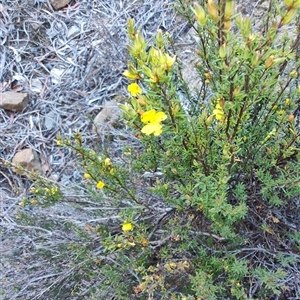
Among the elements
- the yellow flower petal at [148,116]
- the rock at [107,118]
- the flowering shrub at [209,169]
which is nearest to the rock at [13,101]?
the rock at [107,118]

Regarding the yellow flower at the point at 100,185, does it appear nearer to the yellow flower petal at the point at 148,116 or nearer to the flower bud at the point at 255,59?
the yellow flower petal at the point at 148,116

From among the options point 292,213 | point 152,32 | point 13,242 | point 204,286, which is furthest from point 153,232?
point 152,32

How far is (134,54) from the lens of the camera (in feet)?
3.58

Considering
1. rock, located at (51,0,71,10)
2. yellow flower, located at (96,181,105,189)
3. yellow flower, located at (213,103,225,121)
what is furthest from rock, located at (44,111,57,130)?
yellow flower, located at (213,103,225,121)

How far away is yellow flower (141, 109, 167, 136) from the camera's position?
1180 millimetres

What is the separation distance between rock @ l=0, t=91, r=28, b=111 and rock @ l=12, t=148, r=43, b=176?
329 mm

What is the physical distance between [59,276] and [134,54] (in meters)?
1.16

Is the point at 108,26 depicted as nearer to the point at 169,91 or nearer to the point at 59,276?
the point at 59,276

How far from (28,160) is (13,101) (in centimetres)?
45

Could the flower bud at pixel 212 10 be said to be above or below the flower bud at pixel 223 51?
above

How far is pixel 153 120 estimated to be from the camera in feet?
3.91

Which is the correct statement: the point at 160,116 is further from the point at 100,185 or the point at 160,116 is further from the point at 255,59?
the point at 100,185

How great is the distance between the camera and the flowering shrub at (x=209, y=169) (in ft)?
3.80

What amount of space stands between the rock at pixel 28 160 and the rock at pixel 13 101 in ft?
1.08
